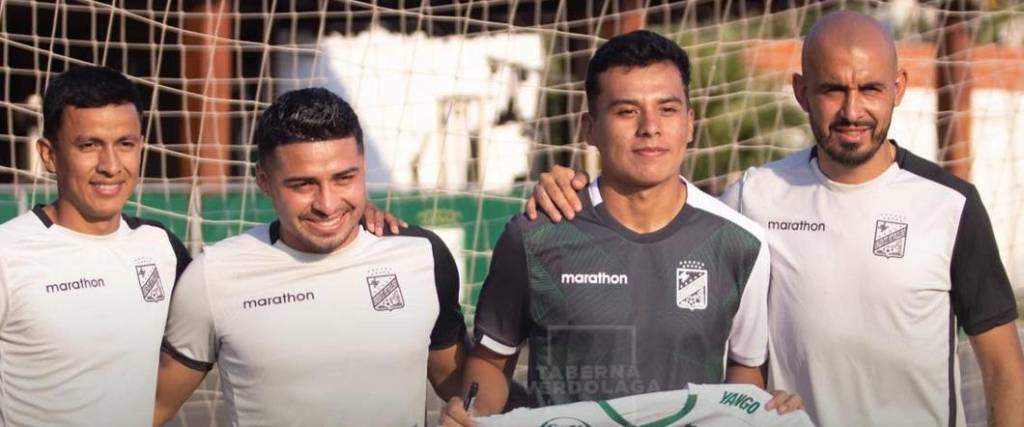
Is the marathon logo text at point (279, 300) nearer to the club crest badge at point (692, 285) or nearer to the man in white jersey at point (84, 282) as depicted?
the man in white jersey at point (84, 282)

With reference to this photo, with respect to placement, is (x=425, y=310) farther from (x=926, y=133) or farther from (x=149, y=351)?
(x=926, y=133)

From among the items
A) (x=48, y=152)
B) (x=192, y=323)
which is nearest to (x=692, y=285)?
(x=192, y=323)

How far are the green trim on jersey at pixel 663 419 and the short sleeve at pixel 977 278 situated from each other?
85 centimetres

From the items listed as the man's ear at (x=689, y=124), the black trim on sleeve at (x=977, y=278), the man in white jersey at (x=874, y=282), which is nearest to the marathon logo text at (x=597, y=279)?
the man in white jersey at (x=874, y=282)

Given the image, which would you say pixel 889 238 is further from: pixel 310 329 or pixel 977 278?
pixel 310 329

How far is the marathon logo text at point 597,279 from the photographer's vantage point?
3365 millimetres

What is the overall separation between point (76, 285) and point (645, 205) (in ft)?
4.80

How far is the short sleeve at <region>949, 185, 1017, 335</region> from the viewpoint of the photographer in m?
3.57

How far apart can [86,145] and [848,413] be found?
6.75ft

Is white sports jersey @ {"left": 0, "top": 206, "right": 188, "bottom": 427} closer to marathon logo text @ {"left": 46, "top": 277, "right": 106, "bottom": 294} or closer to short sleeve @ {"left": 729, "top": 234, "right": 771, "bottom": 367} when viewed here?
marathon logo text @ {"left": 46, "top": 277, "right": 106, "bottom": 294}

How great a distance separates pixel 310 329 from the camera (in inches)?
138

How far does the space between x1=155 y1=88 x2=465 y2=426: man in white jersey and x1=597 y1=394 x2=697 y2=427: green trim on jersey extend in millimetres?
551

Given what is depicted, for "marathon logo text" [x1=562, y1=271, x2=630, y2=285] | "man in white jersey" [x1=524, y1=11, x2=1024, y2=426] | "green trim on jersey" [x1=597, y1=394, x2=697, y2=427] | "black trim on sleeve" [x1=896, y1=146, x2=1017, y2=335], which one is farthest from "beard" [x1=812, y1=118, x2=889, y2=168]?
"green trim on jersey" [x1=597, y1=394, x2=697, y2=427]

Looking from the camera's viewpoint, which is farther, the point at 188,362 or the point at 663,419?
the point at 188,362
